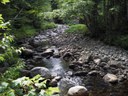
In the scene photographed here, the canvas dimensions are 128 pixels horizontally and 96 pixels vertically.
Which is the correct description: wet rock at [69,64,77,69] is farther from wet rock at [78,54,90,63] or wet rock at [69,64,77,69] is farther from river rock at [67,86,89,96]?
river rock at [67,86,89,96]

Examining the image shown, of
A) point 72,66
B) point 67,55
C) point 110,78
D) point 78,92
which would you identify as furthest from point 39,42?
point 78,92

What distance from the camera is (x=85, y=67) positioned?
1241 cm

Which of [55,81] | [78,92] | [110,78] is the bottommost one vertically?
[110,78]

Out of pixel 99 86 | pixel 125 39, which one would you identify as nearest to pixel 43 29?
pixel 125 39

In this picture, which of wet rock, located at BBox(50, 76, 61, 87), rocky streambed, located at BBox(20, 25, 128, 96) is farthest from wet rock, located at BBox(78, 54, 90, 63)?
wet rock, located at BBox(50, 76, 61, 87)

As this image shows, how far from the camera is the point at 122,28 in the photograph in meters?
16.2

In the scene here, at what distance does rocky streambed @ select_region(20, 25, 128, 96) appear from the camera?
9882 mm

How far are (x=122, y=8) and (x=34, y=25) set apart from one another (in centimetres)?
1205

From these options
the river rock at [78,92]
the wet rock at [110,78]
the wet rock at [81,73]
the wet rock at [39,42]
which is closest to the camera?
the river rock at [78,92]

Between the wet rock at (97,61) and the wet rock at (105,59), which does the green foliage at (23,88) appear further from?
the wet rock at (105,59)

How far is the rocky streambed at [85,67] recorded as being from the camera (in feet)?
32.4

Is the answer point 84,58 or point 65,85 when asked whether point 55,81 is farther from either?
point 84,58

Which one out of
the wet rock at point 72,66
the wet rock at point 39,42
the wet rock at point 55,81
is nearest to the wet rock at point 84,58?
the wet rock at point 72,66

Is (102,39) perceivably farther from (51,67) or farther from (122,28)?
(51,67)
